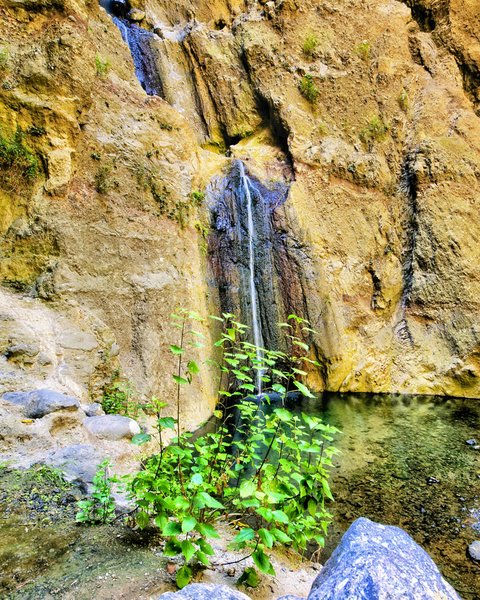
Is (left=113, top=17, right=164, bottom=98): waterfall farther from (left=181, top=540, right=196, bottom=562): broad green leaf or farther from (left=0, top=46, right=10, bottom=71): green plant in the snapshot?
(left=181, top=540, right=196, bottom=562): broad green leaf

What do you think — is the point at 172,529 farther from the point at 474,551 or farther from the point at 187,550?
the point at 474,551

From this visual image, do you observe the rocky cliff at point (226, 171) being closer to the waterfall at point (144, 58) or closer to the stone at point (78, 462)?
the waterfall at point (144, 58)

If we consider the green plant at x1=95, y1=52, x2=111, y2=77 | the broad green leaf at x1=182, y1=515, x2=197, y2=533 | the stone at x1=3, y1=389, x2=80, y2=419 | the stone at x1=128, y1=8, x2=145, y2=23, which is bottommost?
the broad green leaf at x1=182, y1=515, x2=197, y2=533

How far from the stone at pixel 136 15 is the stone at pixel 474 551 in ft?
71.6

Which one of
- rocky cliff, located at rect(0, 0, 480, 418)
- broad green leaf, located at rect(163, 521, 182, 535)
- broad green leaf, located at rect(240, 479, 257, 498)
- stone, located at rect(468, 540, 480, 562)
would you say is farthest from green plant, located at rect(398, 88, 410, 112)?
broad green leaf, located at rect(163, 521, 182, 535)

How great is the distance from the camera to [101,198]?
8.55 m

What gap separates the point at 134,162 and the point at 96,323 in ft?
14.7

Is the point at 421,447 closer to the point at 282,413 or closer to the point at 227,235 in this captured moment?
the point at 282,413

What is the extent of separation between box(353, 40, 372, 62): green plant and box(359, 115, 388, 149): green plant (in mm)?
2792

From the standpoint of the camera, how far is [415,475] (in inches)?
247

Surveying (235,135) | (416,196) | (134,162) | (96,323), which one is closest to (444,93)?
(416,196)

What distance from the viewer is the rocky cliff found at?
297 inches

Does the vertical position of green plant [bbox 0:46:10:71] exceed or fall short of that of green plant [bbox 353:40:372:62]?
it falls short

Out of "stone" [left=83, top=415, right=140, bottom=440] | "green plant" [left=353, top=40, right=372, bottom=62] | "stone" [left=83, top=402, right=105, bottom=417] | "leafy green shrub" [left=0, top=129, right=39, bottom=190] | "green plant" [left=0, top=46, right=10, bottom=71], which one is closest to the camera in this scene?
"stone" [left=83, top=415, right=140, bottom=440]
